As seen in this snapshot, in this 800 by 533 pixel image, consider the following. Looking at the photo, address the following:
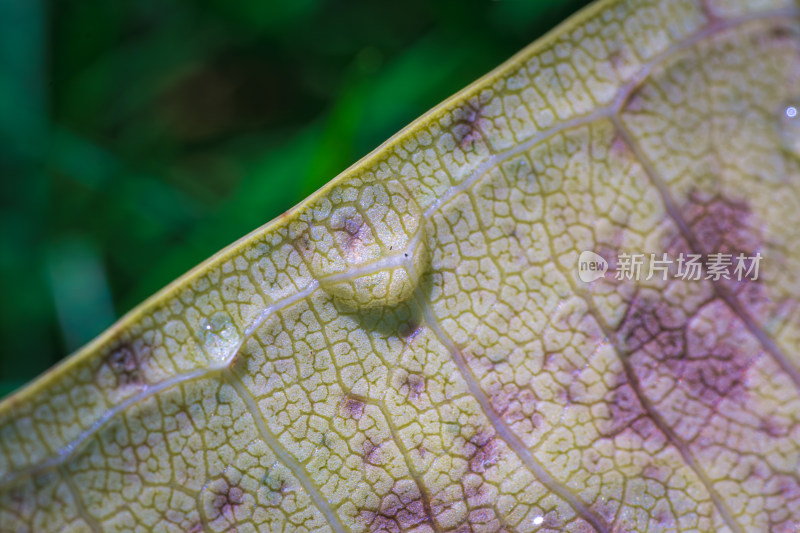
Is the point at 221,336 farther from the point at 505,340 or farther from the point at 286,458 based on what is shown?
the point at 505,340

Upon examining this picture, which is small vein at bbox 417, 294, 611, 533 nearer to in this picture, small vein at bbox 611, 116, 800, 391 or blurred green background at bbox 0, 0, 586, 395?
small vein at bbox 611, 116, 800, 391

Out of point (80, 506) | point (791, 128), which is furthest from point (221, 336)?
point (791, 128)

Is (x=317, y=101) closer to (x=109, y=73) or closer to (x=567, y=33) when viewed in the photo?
(x=109, y=73)

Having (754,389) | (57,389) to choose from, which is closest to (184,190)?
(57,389)

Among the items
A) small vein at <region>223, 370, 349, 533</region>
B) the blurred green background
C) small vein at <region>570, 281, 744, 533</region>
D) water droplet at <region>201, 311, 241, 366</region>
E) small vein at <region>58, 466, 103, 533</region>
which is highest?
the blurred green background

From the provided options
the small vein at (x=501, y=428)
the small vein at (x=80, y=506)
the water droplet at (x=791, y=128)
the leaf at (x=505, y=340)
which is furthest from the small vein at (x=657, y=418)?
the small vein at (x=80, y=506)

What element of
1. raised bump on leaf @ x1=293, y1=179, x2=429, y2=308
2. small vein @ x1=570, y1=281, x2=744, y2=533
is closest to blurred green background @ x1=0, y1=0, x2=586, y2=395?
raised bump on leaf @ x1=293, y1=179, x2=429, y2=308
